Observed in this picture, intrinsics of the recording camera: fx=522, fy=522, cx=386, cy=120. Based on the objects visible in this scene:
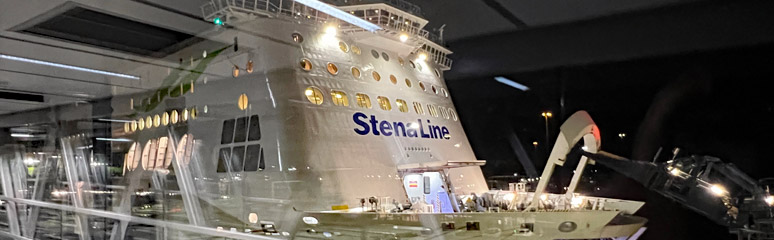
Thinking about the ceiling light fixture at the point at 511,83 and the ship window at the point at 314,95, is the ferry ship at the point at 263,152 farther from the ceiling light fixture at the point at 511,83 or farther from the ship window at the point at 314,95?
the ceiling light fixture at the point at 511,83

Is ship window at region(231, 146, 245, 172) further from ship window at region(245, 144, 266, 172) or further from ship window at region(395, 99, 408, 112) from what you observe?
ship window at region(395, 99, 408, 112)

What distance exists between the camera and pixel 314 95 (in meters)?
5.29

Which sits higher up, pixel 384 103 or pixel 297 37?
pixel 297 37

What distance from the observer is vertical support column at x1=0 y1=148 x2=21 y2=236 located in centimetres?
424

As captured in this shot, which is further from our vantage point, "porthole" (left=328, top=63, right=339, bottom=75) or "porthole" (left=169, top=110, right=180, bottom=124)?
"porthole" (left=328, top=63, right=339, bottom=75)

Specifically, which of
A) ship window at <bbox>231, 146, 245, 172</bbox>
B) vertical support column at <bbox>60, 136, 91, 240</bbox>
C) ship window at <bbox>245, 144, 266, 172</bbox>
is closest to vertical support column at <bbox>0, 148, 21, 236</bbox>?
vertical support column at <bbox>60, 136, 91, 240</bbox>

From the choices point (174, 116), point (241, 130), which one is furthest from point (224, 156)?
point (174, 116)

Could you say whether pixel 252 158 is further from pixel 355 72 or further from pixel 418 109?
pixel 418 109

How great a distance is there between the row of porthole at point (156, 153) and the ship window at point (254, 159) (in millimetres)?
615

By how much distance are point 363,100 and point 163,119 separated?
82.9 inches

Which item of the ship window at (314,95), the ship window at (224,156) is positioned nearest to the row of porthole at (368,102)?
the ship window at (314,95)

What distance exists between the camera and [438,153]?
608 centimetres

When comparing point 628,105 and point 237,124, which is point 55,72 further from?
point 628,105

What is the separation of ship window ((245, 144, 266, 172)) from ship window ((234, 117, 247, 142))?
5.4 inches
